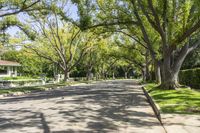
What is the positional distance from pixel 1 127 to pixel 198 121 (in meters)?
5.79

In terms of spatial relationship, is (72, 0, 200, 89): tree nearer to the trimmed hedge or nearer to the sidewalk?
the trimmed hedge

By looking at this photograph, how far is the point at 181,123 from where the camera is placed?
964cm

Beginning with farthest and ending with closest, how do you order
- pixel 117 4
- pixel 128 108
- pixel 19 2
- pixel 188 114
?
pixel 117 4, pixel 19 2, pixel 128 108, pixel 188 114

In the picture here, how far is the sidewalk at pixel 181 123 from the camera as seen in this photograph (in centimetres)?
875

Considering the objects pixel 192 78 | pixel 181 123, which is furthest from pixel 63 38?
pixel 181 123

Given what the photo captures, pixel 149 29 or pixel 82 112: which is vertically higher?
pixel 149 29

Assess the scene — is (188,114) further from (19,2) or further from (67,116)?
(19,2)

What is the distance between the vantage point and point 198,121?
9789mm

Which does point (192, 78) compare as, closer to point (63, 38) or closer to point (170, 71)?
point (170, 71)

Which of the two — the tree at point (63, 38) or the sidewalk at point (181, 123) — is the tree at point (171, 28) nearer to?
the sidewalk at point (181, 123)

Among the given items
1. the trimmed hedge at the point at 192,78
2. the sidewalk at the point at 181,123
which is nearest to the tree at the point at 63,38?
the trimmed hedge at the point at 192,78

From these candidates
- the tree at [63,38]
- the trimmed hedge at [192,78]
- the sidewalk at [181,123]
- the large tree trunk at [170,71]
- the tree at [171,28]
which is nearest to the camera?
the sidewalk at [181,123]

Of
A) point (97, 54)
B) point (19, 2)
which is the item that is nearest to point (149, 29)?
point (19, 2)

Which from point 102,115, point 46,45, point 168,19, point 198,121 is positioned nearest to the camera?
point 198,121
